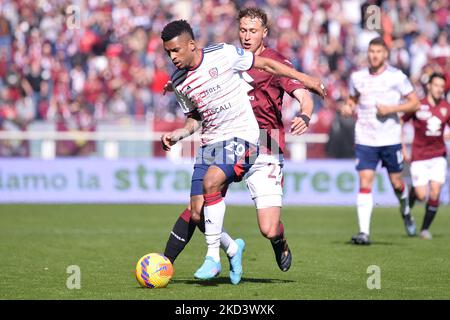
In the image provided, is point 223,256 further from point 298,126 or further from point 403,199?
point 298,126

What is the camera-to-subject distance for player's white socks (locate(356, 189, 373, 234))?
1348 centimetres

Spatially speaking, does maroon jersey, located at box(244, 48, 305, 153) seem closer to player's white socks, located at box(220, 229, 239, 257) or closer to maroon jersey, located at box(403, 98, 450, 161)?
player's white socks, located at box(220, 229, 239, 257)

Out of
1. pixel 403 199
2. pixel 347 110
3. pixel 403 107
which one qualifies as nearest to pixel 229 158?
pixel 347 110

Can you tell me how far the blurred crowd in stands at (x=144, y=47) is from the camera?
2377 cm

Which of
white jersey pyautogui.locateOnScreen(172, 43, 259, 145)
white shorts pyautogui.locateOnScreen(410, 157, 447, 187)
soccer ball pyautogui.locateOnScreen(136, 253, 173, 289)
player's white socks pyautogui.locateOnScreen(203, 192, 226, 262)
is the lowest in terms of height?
soccer ball pyautogui.locateOnScreen(136, 253, 173, 289)

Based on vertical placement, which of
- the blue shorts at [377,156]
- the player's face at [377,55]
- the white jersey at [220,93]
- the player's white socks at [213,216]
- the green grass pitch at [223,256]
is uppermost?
the player's face at [377,55]

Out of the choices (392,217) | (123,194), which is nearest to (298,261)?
(392,217)

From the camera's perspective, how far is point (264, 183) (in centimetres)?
925

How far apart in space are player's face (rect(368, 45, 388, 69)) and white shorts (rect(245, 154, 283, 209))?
4.80 metres

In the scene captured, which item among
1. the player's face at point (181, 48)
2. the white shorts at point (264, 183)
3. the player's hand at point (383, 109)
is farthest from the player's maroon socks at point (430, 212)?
the player's face at point (181, 48)

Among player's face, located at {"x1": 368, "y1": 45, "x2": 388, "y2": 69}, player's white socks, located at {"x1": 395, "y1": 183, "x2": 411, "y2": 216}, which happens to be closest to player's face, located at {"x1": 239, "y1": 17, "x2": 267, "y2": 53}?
player's face, located at {"x1": 368, "y1": 45, "x2": 388, "y2": 69}

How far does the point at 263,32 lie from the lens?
984cm

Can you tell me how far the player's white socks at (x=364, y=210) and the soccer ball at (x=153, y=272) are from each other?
511cm

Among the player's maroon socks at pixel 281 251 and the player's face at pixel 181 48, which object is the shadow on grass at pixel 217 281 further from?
the player's face at pixel 181 48
